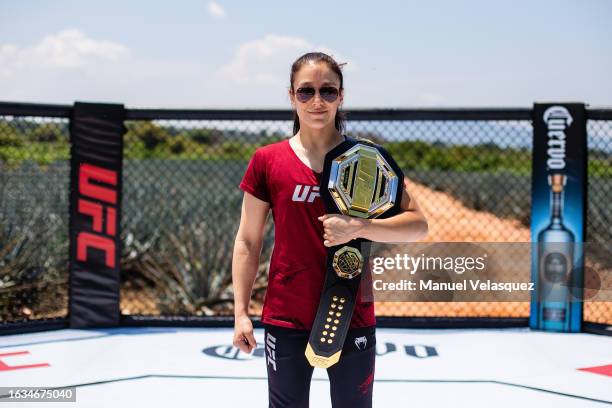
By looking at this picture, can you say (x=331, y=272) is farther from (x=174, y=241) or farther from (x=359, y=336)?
(x=174, y=241)

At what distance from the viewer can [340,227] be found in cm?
180

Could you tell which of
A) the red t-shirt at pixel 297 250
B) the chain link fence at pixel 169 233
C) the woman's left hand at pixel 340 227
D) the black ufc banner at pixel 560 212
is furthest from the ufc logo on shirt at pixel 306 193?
the black ufc banner at pixel 560 212

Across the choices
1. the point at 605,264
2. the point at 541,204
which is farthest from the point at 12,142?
the point at 605,264

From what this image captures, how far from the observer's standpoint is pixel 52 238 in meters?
7.82

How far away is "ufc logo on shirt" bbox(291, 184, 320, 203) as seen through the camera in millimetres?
1909

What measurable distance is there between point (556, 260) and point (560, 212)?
1.32 feet

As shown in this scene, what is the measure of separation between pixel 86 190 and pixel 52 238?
293cm

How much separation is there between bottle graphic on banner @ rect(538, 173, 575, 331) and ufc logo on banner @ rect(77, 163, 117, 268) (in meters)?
3.62

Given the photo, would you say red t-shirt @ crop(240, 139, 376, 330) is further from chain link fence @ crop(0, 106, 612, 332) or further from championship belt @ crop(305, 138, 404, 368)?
chain link fence @ crop(0, 106, 612, 332)

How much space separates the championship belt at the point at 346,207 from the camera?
5.94 ft

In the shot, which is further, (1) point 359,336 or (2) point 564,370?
(2) point 564,370

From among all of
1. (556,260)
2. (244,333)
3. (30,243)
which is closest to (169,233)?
(30,243)

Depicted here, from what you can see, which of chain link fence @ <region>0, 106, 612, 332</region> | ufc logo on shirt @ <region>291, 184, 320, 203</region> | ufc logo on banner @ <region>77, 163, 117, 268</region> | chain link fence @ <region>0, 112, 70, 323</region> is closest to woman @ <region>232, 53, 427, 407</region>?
ufc logo on shirt @ <region>291, 184, 320, 203</region>

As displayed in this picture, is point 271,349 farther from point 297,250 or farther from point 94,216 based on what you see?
point 94,216
